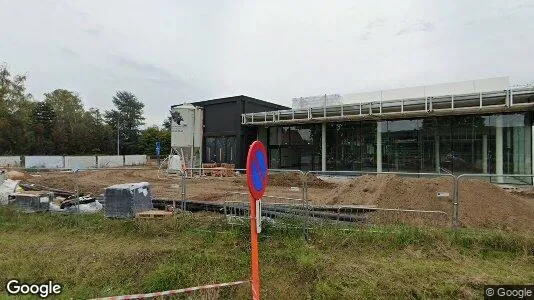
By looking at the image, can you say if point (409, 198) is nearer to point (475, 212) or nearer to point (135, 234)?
point (475, 212)

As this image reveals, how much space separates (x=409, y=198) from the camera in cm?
890

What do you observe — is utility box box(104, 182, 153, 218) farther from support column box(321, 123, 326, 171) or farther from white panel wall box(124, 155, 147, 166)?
white panel wall box(124, 155, 147, 166)

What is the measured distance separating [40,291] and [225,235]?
3.26m

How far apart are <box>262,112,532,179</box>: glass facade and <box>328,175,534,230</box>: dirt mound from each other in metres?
9.43

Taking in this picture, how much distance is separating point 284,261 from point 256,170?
2.59 meters

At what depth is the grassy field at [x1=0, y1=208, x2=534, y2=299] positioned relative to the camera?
4555 millimetres

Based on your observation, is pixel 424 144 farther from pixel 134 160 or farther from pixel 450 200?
pixel 134 160

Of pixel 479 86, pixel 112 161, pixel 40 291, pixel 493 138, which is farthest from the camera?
pixel 112 161

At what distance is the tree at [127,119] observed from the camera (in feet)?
222

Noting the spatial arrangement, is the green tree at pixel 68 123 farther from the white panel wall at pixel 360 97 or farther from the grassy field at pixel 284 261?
the grassy field at pixel 284 261

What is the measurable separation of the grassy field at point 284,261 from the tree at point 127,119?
63.7 metres

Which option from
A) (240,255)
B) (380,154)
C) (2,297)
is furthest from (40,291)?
(380,154)

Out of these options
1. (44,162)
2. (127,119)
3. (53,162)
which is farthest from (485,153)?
(127,119)

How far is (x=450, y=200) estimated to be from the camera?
888cm
